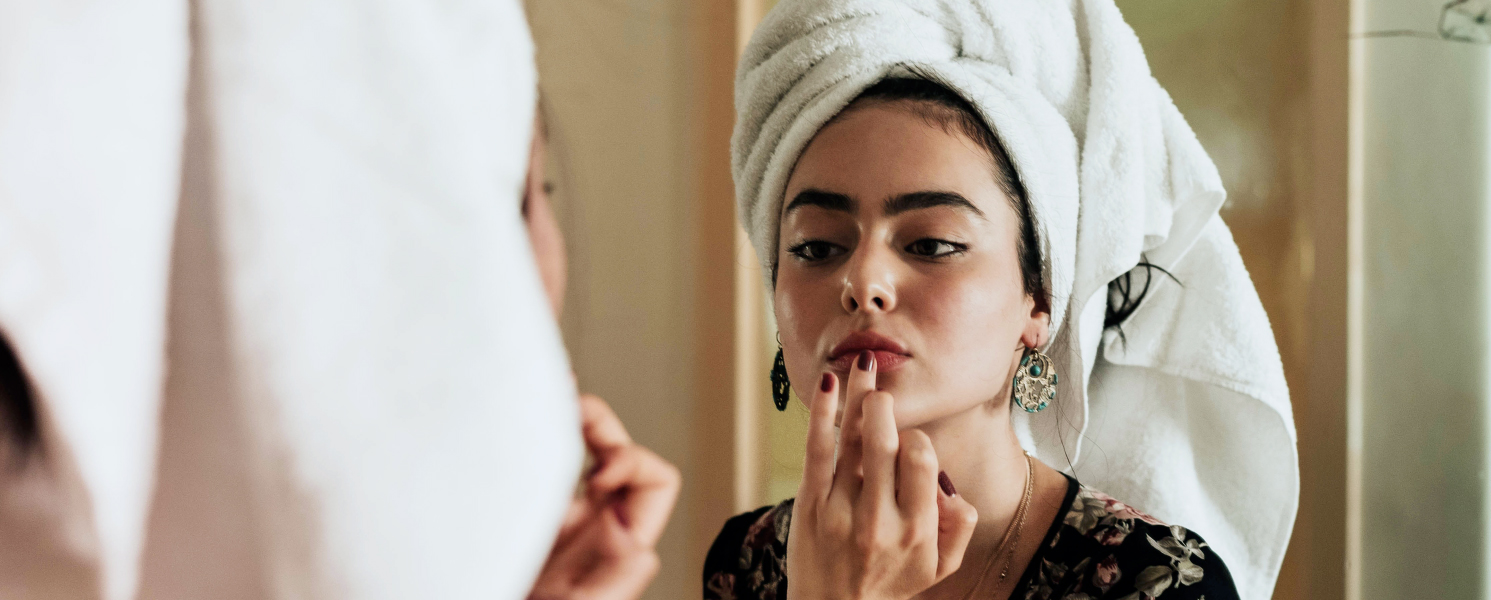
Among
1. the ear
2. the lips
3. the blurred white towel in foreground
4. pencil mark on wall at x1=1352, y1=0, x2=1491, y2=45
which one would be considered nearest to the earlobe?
the ear

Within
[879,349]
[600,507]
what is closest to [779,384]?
[879,349]

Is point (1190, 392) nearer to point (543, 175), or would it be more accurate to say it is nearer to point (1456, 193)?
point (1456, 193)

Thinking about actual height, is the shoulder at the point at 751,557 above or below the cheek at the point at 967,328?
below

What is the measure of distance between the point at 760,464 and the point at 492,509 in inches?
15.2

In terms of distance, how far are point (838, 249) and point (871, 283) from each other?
4cm

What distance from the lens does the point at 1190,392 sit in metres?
0.63

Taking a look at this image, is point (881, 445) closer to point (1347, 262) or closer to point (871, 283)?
point (871, 283)

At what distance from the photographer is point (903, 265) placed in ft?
1.67

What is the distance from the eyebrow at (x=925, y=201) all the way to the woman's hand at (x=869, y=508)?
107 mm

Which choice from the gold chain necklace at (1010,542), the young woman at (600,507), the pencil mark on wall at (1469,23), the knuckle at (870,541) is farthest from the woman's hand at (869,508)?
the pencil mark on wall at (1469,23)

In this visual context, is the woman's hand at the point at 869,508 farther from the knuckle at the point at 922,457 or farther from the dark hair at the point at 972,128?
the dark hair at the point at 972,128

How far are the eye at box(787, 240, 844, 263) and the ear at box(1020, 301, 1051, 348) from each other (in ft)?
0.44

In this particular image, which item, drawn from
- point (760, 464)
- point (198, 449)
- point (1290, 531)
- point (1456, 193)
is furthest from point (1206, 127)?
point (198, 449)

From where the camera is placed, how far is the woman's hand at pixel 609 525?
0.77 ft
